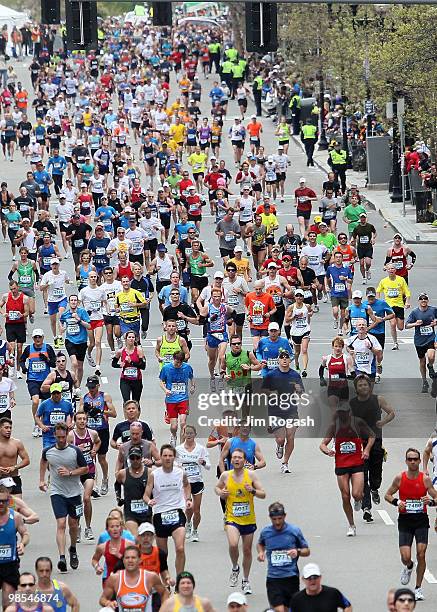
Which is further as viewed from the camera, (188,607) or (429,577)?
(429,577)

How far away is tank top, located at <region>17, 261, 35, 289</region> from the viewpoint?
96.1 ft

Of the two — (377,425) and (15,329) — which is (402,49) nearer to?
(15,329)

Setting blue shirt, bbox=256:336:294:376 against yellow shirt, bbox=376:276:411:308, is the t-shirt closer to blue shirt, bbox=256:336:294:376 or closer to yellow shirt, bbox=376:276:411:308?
blue shirt, bbox=256:336:294:376

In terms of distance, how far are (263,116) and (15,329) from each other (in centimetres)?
3697

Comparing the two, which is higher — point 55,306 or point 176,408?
point 55,306

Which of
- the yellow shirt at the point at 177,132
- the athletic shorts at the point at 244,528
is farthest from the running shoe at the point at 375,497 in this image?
the yellow shirt at the point at 177,132

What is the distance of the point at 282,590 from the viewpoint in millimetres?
15648

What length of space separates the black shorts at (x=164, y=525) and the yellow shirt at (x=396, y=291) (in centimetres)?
1058

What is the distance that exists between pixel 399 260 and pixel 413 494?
1276 centimetres

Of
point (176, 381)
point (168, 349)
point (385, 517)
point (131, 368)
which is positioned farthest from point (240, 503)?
point (168, 349)

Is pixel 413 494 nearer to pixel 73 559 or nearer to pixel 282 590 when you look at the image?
pixel 282 590

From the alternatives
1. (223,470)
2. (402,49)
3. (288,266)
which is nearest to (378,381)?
(288,266)

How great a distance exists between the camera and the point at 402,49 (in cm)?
4209

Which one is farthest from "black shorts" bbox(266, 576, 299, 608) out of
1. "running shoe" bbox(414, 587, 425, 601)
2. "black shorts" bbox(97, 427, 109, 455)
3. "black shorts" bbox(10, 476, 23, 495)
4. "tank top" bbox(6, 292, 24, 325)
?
"tank top" bbox(6, 292, 24, 325)
